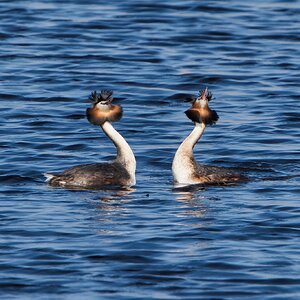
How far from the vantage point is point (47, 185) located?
15.4 metres

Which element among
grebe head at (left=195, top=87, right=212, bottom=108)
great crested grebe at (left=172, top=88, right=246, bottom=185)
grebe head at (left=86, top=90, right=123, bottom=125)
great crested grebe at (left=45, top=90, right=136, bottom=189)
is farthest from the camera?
grebe head at (left=86, top=90, right=123, bottom=125)

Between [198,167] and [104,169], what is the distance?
120 centimetres

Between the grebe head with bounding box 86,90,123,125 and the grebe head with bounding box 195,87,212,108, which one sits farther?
the grebe head with bounding box 86,90,123,125

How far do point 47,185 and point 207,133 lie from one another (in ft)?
14.8

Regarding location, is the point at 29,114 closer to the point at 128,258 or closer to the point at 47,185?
the point at 47,185

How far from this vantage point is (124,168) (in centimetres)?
1568

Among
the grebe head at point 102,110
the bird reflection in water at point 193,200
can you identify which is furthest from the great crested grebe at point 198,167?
the grebe head at point 102,110

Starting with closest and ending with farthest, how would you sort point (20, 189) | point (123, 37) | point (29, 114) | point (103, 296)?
point (103, 296)
point (20, 189)
point (29, 114)
point (123, 37)

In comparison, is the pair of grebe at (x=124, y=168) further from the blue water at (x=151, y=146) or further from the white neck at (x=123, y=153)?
the blue water at (x=151, y=146)

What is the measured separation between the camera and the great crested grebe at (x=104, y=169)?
1519 cm

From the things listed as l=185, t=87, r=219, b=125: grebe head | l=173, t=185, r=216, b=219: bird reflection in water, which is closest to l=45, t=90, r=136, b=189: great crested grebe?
l=173, t=185, r=216, b=219: bird reflection in water

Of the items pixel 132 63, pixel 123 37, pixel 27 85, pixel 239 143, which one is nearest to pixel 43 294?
pixel 239 143

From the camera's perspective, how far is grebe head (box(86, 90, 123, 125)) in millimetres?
16188

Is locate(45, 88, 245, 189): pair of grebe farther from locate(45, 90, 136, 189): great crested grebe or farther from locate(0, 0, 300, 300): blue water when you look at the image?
locate(0, 0, 300, 300): blue water
